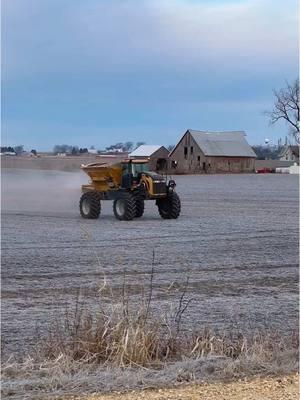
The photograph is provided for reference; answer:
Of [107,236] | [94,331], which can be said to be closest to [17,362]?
[94,331]

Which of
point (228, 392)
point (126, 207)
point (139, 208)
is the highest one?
point (126, 207)

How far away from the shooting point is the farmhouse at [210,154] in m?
112

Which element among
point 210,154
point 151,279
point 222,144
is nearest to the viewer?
point 151,279

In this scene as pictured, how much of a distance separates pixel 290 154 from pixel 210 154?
3630 cm

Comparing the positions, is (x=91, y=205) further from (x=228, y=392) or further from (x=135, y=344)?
(x=228, y=392)

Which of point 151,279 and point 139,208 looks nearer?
point 151,279

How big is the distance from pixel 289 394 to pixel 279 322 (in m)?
3.78

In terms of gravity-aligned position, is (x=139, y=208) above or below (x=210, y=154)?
below

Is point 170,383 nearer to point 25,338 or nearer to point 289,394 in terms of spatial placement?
point 289,394

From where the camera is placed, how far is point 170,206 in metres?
27.5

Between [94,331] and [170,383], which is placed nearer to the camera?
[170,383]

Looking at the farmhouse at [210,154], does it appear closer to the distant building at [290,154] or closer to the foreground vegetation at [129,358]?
the distant building at [290,154]

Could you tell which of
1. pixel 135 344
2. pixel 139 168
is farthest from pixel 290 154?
pixel 135 344

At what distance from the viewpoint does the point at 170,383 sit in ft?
20.4
